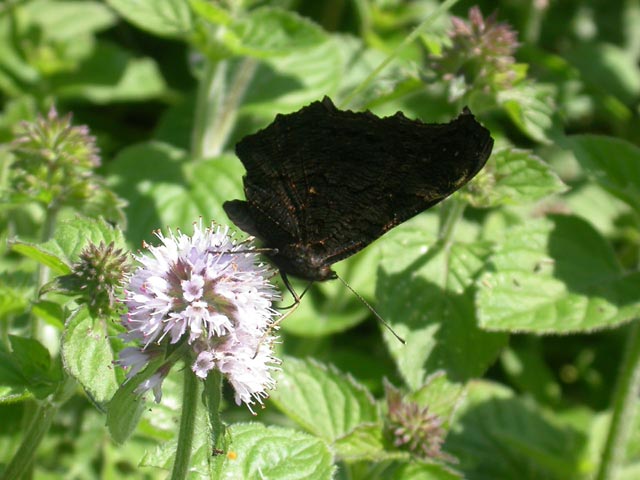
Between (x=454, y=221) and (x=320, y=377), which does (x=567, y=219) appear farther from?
(x=320, y=377)

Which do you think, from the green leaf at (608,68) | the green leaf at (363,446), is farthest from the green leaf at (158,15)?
the green leaf at (608,68)

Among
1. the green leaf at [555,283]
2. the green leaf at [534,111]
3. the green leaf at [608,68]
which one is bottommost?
the green leaf at [608,68]

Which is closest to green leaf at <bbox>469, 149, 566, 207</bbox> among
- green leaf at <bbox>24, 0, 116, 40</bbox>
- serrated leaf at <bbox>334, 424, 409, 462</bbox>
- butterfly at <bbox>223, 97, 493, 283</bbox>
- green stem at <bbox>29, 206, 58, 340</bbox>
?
butterfly at <bbox>223, 97, 493, 283</bbox>

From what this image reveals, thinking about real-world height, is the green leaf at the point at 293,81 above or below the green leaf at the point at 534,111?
below

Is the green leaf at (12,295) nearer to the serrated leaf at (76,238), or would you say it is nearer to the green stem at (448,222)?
the serrated leaf at (76,238)

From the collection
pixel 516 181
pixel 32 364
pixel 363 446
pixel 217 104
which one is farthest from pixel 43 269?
pixel 516 181

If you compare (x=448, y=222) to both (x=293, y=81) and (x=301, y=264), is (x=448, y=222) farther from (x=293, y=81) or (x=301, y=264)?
(x=293, y=81)

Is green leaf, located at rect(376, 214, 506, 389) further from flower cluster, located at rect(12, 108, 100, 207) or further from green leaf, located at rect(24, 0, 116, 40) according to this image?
green leaf, located at rect(24, 0, 116, 40)
